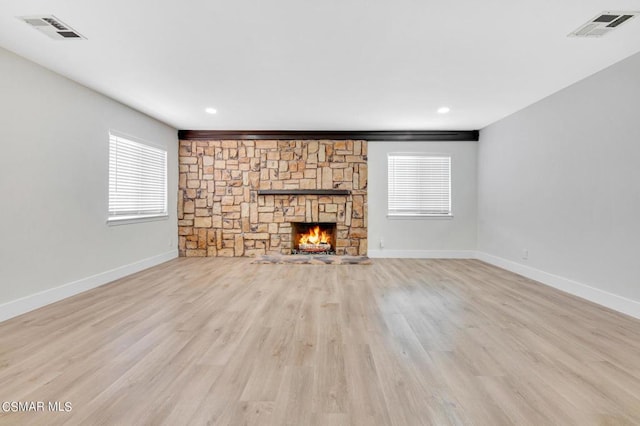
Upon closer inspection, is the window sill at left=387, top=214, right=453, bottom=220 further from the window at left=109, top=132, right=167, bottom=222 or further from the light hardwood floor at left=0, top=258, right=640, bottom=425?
the window at left=109, top=132, right=167, bottom=222

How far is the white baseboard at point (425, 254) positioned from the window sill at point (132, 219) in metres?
4.00

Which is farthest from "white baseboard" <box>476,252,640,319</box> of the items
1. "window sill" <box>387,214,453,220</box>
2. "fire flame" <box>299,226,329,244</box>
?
"fire flame" <box>299,226,329,244</box>

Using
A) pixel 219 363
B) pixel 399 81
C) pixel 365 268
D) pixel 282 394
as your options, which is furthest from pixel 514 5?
pixel 365 268

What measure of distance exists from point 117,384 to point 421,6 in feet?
10.4

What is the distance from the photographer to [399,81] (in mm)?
3693

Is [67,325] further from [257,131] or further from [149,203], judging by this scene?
[257,131]

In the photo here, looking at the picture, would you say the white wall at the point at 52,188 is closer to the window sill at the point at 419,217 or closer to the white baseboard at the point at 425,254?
the white baseboard at the point at 425,254

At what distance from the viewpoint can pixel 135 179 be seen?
5.01 m

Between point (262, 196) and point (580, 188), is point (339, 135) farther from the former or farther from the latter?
point (580, 188)

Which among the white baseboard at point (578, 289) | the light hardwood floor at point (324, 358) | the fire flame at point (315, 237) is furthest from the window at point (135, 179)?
the white baseboard at point (578, 289)

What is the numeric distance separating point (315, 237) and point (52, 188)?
4.37 m

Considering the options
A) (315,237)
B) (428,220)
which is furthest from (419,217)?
(315,237)

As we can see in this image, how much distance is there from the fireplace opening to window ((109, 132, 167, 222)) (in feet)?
8.33

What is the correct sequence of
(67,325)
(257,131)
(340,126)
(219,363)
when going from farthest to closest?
1. (257,131)
2. (340,126)
3. (67,325)
4. (219,363)
